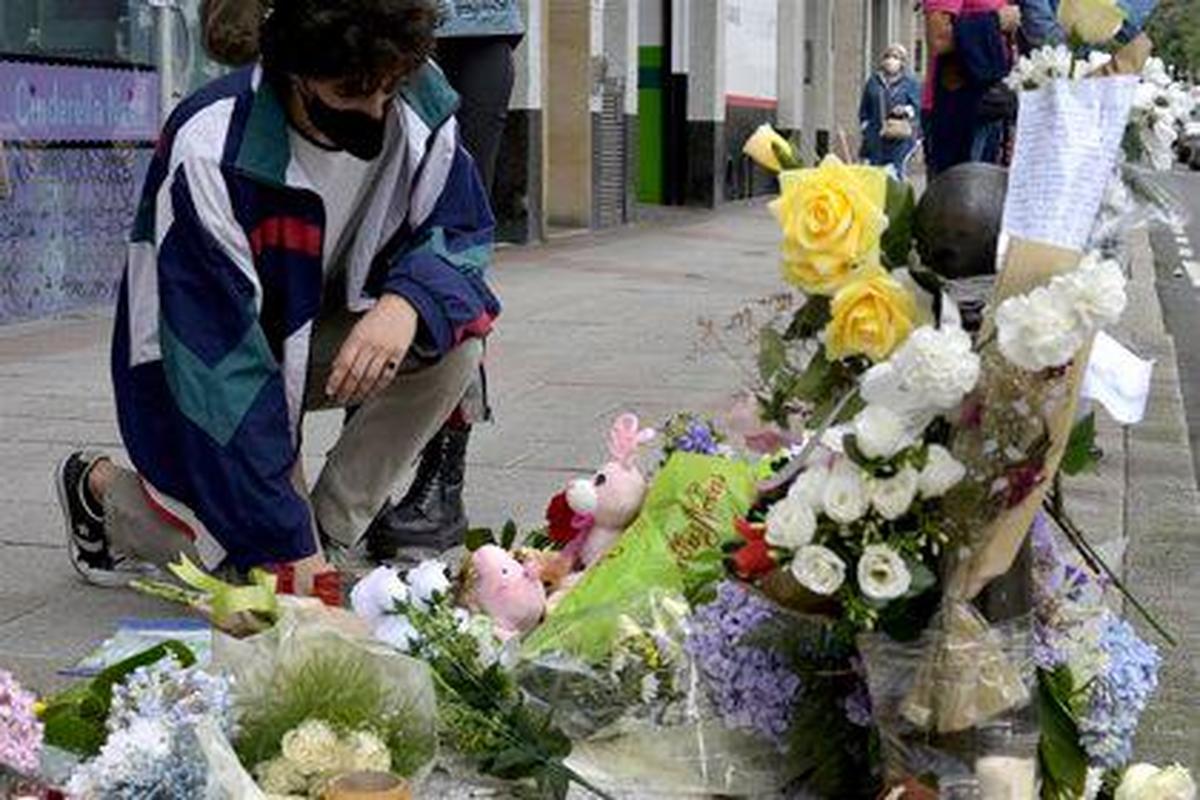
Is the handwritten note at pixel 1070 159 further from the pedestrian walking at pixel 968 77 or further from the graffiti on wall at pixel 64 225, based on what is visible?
the graffiti on wall at pixel 64 225

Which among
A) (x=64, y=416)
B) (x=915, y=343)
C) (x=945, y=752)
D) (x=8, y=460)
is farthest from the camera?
(x=64, y=416)

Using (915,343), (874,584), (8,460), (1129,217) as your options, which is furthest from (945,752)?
(8,460)

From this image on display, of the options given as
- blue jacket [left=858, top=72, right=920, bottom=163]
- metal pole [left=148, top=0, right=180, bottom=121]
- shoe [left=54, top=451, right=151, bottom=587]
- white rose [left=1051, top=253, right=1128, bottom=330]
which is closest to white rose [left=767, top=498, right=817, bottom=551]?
white rose [left=1051, top=253, right=1128, bottom=330]

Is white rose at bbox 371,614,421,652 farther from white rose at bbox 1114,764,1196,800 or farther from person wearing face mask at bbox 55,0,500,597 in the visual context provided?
white rose at bbox 1114,764,1196,800

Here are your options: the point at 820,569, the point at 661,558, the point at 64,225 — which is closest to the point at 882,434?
the point at 820,569

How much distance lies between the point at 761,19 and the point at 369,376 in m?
21.4

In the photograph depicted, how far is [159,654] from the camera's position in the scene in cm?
284

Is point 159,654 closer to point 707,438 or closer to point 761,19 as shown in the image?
point 707,438

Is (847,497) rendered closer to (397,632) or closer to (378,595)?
(397,632)

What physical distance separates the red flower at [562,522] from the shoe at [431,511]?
2.71 ft

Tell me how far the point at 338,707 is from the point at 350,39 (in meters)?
1.29

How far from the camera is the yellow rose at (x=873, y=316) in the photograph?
2.34 metres

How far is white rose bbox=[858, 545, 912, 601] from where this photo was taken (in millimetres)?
2254

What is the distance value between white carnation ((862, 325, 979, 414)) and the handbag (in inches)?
596
